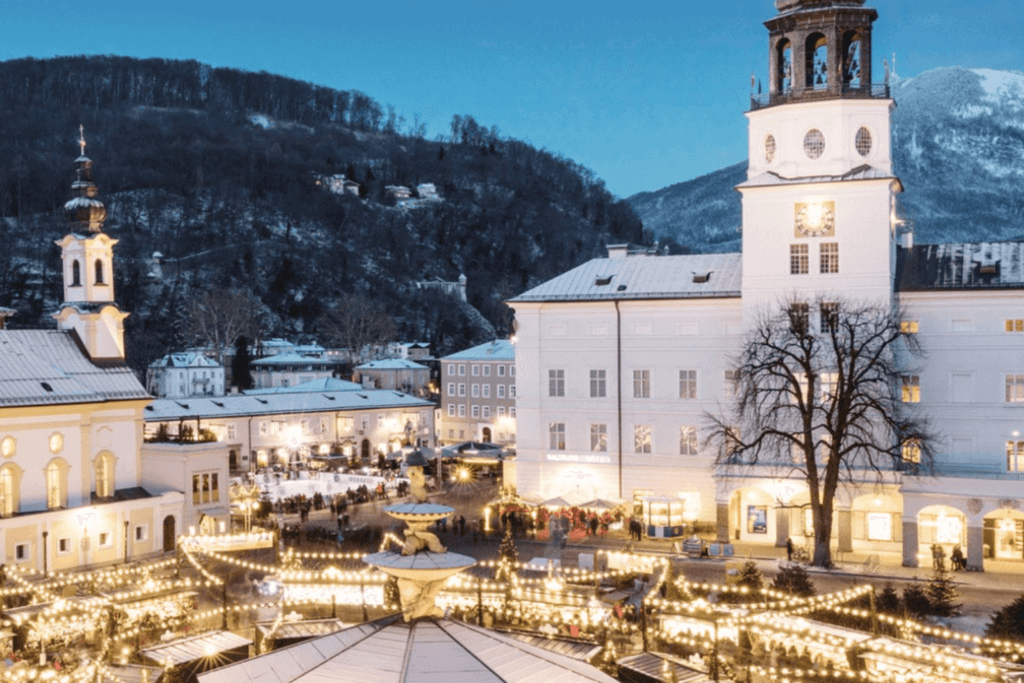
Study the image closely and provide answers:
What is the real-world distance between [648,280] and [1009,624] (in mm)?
20769

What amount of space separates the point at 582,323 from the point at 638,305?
92.7 inches

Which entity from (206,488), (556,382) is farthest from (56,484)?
(556,382)

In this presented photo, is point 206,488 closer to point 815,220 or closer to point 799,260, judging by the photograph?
point 799,260

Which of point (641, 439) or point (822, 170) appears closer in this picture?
point (822, 170)

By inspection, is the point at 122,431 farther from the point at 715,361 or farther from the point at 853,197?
the point at 853,197

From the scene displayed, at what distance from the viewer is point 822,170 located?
36.6 m

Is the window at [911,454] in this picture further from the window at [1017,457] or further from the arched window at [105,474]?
the arched window at [105,474]

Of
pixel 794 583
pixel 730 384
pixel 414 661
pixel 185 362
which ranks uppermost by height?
pixel 185 362

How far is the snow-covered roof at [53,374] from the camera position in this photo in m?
34.0

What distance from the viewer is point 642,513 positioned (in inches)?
1554

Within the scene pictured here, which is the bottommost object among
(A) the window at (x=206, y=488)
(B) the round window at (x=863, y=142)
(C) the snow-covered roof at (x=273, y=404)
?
(A) the window at (x=206, y=488)

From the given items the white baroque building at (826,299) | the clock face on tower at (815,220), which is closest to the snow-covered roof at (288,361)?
the white baroque building at (826,299)

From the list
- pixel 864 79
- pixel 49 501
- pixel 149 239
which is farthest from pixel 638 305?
pixel 149 239

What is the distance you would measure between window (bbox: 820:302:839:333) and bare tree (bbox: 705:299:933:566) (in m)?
0.04
